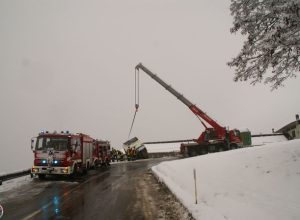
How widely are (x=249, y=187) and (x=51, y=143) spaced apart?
43.7 feet

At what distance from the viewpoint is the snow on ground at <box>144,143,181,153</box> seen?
2272 inches

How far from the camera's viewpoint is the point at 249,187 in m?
9.41

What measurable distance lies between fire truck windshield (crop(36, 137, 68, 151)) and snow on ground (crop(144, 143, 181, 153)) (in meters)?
38.7

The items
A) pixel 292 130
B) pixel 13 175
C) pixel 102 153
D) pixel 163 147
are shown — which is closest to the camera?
pixel 13 175

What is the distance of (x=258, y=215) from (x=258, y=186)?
93.0 inches

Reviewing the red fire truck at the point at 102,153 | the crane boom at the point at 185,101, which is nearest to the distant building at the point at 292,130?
the crane boom at the point at 185,101

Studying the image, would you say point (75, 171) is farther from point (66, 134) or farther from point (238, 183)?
point (238, 183)

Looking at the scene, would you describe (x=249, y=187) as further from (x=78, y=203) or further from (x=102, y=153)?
(x=102, y=153)

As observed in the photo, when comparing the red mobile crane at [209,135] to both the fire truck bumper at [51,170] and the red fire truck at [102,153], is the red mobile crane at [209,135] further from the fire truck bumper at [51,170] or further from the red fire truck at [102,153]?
the fire truck bumper at [51,170]

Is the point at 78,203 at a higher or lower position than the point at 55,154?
lower

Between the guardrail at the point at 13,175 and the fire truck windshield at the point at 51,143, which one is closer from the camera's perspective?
the guardrail at the point at 13,175

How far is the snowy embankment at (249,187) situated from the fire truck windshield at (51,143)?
27.5ft

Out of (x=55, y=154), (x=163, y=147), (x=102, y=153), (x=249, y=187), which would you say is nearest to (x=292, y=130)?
(x=163, y=147)

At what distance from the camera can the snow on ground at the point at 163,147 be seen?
189ft
